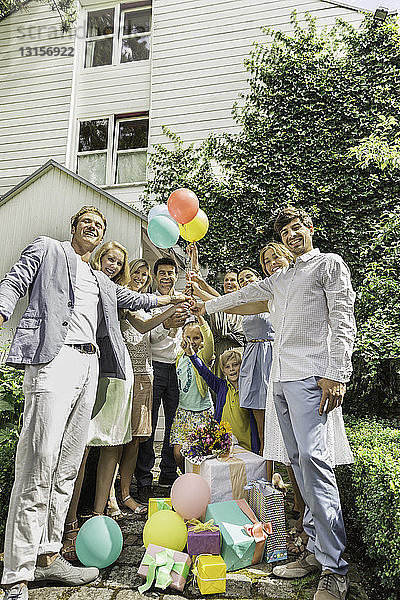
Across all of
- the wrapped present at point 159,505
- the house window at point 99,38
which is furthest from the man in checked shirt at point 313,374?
the house window at point 99,38

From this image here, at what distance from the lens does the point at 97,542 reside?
8.22ft

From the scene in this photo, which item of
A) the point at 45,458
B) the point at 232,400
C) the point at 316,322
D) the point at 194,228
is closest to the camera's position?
the point at 45,458

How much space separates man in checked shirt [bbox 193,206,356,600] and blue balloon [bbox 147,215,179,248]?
120 cm

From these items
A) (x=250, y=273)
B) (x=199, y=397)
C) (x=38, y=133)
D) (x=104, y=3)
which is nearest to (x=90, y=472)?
(x=199, y=397)

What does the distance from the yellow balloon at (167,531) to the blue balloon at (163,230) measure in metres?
2.02

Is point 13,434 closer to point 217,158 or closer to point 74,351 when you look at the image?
point 74,351

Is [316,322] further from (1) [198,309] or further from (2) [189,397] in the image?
(2) [189,397]

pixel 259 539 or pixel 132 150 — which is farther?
pixel 132 150

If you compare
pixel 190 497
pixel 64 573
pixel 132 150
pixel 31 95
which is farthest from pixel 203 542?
pixel 31 95

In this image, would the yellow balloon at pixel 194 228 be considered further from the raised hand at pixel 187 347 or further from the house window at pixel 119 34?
the house window at pixel 119 34

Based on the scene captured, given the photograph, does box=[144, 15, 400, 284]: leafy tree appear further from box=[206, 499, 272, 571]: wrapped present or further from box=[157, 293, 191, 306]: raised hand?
box=[206, 499, 272, 571]: wrapped present

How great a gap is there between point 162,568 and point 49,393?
42.2 inches

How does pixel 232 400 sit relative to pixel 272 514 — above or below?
above

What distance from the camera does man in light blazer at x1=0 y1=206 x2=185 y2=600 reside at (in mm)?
2221
